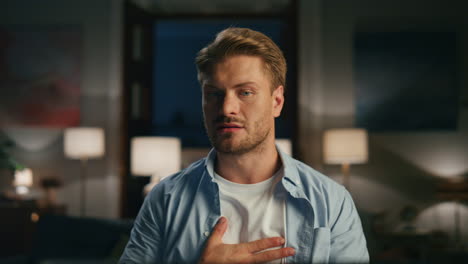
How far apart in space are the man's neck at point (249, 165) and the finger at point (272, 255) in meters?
0.24

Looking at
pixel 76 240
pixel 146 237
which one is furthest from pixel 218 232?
pixel 76 240

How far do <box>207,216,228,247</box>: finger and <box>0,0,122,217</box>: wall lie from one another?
418cm

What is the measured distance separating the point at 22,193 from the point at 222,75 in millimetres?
4086

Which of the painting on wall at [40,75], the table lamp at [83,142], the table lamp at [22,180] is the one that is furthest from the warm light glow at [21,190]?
the painting on wall at [40,75]

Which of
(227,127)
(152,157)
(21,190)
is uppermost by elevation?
(227,127)

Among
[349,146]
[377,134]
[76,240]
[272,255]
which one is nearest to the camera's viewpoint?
[272,255]

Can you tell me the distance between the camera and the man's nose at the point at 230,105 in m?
1.02

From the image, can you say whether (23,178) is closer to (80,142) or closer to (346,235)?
(80,142)

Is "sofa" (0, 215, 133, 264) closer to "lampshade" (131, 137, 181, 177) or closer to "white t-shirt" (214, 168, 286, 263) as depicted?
"white t-shirt" (214, 168, 286, 263)

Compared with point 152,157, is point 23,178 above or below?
below

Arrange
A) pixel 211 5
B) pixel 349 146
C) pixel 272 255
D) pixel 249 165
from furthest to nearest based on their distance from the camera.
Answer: pixel 211 5 → pixel 349 146 → pixel 249 165 → pixel 272 255

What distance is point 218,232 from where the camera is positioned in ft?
3.29

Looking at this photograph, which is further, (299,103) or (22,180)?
(299,103)

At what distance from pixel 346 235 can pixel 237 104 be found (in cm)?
39
